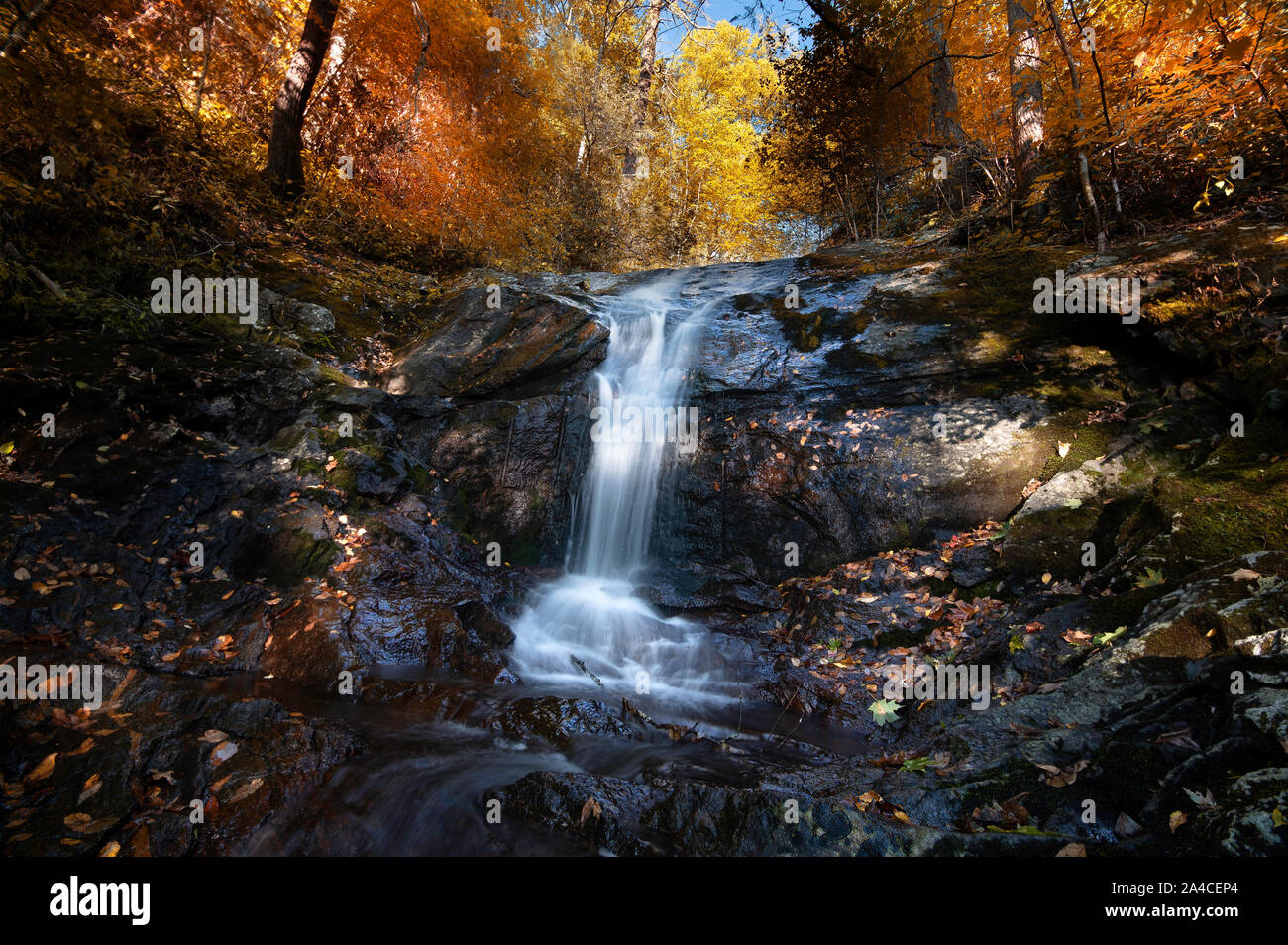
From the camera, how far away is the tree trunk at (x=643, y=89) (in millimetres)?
18828

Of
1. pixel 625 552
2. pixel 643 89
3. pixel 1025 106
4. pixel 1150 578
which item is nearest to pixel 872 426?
pixel 1150 578

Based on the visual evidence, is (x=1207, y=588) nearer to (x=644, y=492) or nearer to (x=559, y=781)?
(x=559, y=781)

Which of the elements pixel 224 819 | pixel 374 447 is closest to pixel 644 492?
pixel 374 447

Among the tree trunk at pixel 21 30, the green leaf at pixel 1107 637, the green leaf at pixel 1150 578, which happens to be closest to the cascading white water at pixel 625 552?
the green leaf at pixel 1107 637

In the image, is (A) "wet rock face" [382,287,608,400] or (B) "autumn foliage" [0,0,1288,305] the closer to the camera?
(B) "autumn foliage" [0,0,1288,305]

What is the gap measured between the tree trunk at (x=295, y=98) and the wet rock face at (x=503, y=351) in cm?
483

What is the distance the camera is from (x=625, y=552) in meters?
7.79

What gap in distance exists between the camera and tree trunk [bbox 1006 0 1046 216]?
8.80 m

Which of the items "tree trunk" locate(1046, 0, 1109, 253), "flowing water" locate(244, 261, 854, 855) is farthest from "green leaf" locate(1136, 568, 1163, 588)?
"tree trunk" locate(1046, 0, 1109, 253)

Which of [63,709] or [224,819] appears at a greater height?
[63,709]

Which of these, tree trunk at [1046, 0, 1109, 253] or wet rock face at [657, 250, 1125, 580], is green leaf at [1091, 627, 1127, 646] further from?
tree trunk at [1046, 0, 1109, 253]

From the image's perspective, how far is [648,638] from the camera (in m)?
6.28

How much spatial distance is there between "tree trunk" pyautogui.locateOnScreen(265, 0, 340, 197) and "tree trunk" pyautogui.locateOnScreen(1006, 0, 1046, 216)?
1171 cm
